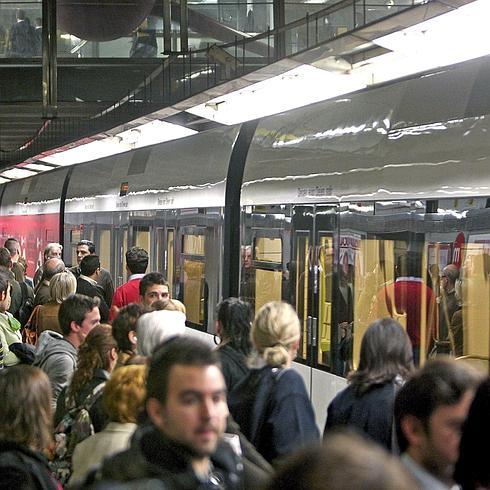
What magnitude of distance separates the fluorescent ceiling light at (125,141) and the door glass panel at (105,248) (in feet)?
3.96

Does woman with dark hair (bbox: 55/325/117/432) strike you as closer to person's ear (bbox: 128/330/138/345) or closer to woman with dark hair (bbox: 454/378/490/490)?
person's ear (bbox: 128/330/138/345)

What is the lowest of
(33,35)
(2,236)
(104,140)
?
(2,236)

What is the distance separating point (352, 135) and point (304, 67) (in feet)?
1.98

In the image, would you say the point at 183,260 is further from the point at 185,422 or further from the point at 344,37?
the point at 185,422

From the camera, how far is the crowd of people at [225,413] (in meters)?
2.82

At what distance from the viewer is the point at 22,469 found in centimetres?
397

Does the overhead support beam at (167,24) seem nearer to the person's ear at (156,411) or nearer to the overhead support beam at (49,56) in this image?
the overhead support beam at (49,56)

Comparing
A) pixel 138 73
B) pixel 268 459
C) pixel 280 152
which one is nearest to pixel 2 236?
pixel 138 73

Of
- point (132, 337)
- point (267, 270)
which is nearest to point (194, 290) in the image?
point (267, 270)

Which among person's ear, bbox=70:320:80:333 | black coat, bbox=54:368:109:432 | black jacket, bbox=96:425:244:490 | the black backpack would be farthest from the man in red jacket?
black jacket, bbox=96:425:244:490

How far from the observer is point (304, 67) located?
916 centimetres

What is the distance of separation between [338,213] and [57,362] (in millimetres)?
3055

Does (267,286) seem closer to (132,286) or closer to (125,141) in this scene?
(132,286)

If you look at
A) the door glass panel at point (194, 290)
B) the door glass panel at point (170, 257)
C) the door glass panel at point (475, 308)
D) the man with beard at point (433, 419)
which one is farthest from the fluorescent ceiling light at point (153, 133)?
the man with beard at point (433, 419)
